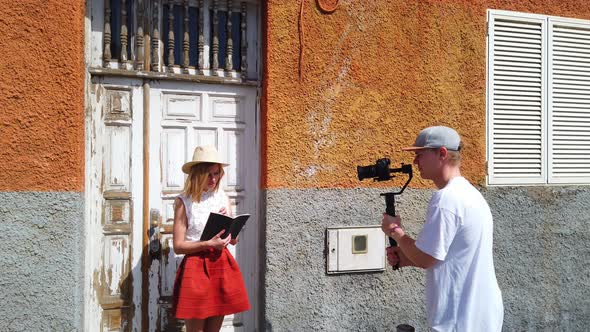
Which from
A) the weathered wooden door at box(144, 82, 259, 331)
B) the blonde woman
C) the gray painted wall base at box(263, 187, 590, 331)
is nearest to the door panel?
the weathered wooden door at box(144, 82, 259, 331)

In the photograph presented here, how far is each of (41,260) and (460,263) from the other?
2923 mm

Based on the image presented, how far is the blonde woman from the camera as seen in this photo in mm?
3662

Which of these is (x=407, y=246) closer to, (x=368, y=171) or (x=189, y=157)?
(x=368, y=171)

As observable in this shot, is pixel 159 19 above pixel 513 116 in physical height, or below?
above

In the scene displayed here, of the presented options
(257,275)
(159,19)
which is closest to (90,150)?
(159,19)

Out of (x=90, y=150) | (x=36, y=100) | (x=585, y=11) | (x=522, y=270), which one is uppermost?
(x=585, y=11)

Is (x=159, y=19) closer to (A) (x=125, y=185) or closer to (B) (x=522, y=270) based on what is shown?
(A) (x=125, y=185)

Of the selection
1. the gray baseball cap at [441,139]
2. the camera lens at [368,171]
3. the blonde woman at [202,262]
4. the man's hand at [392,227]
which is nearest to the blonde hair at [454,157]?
the gray baseball cap at [441,139]

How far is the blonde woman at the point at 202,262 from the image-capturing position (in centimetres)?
366

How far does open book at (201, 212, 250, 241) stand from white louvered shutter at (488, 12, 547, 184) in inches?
104

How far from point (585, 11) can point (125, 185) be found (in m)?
4.79

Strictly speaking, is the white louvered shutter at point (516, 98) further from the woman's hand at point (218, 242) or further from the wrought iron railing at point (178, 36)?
the woman's hand at point (218, 242)

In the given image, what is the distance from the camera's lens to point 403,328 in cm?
265

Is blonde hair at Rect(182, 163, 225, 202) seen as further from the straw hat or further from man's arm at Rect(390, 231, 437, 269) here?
man's arm at Rect(390, 231, 437, 269)
